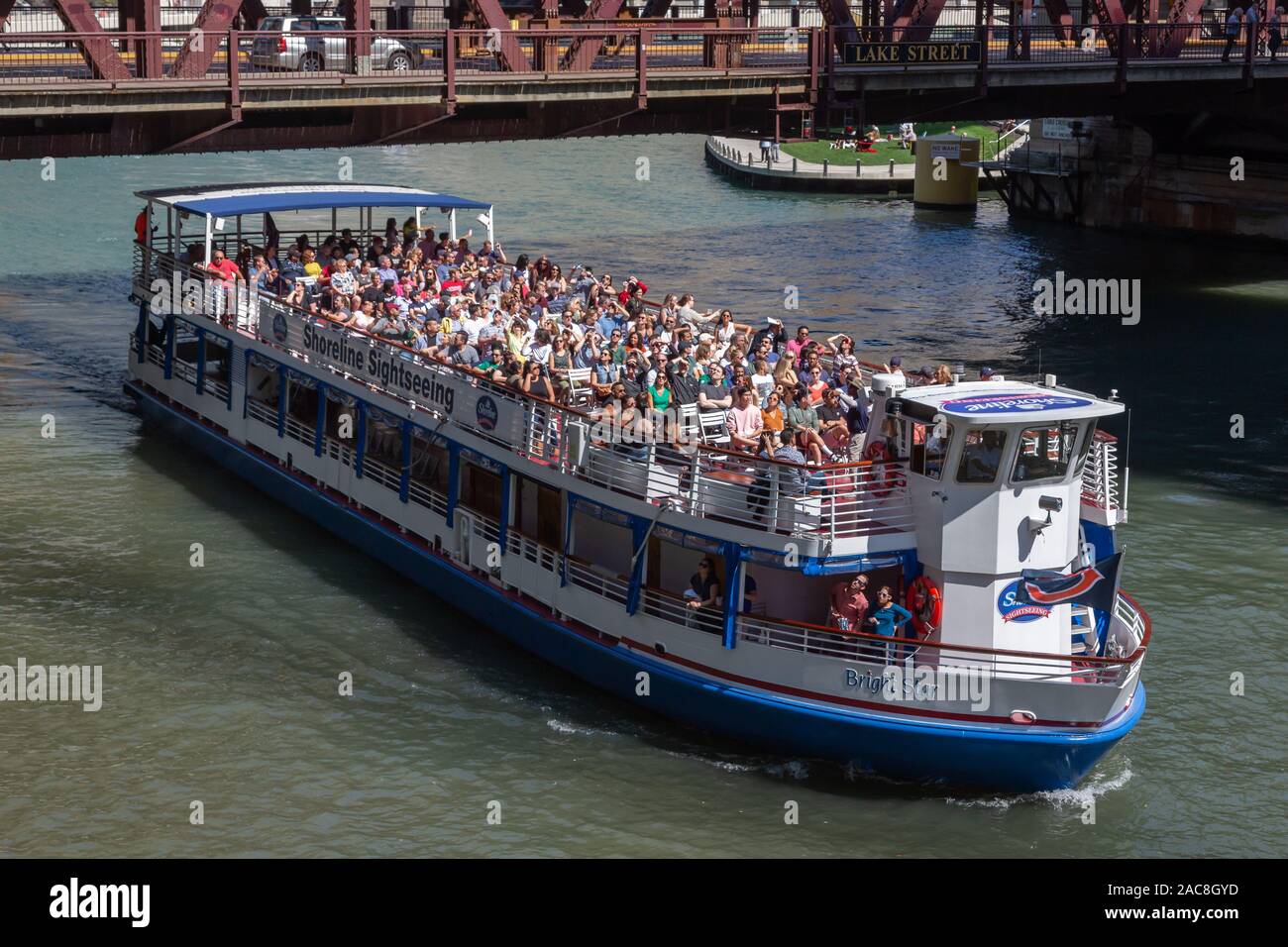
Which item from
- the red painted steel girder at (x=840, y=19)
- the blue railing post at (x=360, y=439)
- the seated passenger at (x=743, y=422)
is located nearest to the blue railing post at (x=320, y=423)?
the blue railing post at (x=360, y=439)

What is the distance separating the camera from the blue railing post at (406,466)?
28812 mm

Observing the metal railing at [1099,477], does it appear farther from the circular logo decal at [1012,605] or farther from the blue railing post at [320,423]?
the blue railing post at [320,423]

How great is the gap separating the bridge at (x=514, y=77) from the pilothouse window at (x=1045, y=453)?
19.1 metres

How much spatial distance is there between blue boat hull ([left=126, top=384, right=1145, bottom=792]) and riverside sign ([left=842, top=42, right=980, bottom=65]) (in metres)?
23.1

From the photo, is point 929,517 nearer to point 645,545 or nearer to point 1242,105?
point 645,545

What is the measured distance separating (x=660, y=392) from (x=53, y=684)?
9.70m

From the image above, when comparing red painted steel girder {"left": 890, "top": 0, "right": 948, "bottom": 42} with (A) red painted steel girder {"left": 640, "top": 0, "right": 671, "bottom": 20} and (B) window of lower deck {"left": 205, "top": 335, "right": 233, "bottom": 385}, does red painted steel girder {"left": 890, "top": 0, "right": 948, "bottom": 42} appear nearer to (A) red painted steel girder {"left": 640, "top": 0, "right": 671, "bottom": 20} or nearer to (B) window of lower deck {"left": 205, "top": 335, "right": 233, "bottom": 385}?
(A) red painted steel girder {"left": 640, "top": 0, "right": 671, "bottom": 20}

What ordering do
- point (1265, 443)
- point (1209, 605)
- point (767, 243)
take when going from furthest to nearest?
point (767, 243) < point (1265, 443) < point (1209, 605)

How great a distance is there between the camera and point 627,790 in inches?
854

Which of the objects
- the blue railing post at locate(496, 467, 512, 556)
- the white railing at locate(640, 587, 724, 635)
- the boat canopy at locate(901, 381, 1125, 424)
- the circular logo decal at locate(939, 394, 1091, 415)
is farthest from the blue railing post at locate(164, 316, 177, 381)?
the circular logo decal at locate(939, 394, 1091, 415)

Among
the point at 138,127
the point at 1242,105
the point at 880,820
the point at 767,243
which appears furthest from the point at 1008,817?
the point at 767,243

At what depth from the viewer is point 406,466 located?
94.6 ft
